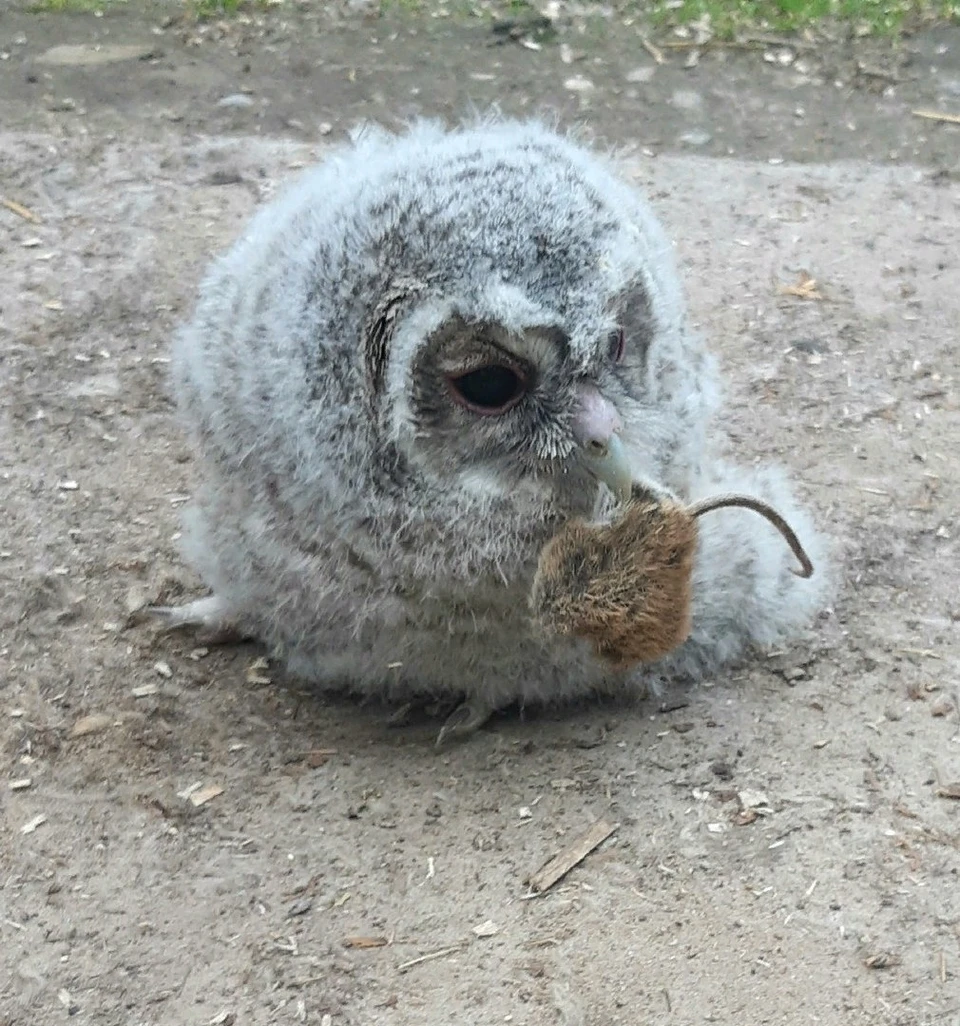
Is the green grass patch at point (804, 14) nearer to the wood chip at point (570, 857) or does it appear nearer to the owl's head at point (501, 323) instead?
the owl's head at point (501, 323)

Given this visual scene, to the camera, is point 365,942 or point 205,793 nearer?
point 365,942

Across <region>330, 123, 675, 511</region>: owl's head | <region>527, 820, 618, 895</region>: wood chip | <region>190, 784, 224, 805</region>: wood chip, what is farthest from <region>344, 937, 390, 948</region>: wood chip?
<region>330, 123, 675, 511</region>: owl's head

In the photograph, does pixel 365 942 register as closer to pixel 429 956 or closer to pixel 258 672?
pixel 429 956

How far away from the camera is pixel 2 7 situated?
6984 millimetres

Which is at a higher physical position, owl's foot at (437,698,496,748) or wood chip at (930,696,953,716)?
wood chip at (930,696,953,716)

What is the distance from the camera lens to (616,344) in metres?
2.48

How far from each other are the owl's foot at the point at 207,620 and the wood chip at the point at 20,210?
7.56 ft

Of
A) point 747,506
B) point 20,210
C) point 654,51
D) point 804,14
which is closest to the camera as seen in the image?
point 747,506

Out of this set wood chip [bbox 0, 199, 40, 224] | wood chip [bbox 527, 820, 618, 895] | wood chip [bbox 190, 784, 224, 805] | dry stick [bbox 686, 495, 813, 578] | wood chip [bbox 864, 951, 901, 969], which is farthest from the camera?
wood chip [bbox 0, 199, 40, 224]

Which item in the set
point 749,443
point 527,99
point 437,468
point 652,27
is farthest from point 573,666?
point 652,27

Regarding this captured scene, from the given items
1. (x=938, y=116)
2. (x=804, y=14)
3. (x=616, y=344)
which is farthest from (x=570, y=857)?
(x=804, y=14)

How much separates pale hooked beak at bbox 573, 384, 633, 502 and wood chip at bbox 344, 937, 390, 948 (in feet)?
3.02

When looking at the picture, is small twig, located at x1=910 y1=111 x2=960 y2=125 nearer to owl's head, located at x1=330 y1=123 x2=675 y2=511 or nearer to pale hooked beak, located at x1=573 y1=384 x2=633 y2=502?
owl's head, located at x1=330 y1=123 x2=675 y2=511

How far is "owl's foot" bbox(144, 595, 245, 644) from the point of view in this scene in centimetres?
Result: 325
